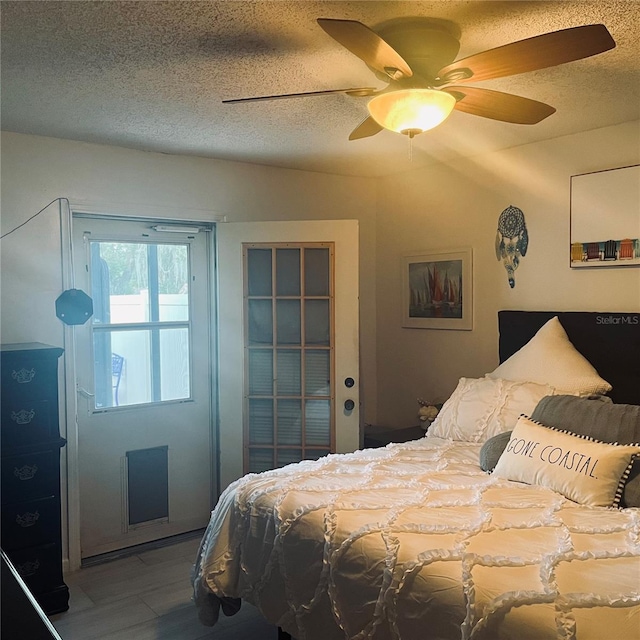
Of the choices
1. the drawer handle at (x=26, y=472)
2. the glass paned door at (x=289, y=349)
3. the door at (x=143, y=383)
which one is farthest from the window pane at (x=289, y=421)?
the drawer handle at (x=26, y=472)

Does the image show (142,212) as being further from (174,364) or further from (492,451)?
(492,451)

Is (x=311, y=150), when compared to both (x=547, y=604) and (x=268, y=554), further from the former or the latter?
(x=547, y=604)

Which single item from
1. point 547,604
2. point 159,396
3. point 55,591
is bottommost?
point 55,591

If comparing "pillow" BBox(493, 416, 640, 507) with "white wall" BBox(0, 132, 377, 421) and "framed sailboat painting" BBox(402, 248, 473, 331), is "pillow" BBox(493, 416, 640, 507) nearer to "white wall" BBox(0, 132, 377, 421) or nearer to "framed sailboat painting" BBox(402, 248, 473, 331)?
"framed sailboat painting" BBox(402, 248, 473, 331)

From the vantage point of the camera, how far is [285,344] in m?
3.88

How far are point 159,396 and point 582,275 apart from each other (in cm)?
265

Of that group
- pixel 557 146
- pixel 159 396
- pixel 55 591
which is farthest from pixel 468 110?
pixel 55 591

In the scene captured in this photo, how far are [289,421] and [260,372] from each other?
367mm

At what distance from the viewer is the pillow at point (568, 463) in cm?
216

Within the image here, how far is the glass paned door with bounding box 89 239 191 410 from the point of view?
3.64 meters

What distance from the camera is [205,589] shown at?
2510 millimetres

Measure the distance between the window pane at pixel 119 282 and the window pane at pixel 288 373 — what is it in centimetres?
90

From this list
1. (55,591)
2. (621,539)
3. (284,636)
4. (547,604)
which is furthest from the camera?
(55,591)

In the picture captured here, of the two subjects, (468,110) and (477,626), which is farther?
(468,110)
